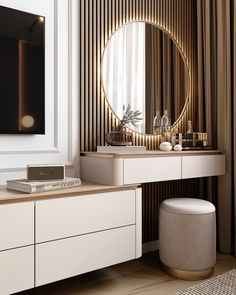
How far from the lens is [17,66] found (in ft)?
6.56

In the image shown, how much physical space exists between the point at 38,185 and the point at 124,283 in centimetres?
88

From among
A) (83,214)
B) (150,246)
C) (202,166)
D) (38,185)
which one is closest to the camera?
(38,185)

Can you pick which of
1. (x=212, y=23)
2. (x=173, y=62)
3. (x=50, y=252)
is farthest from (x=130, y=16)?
(x=50, y=252)

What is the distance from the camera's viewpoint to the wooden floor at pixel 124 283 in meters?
1.99

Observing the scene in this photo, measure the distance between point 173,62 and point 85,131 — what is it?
1.06 metres

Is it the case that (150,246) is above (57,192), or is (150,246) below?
below

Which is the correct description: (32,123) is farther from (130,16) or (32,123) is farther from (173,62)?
(173,62)

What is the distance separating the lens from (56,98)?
7.20 ft

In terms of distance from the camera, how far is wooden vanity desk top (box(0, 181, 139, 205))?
1623 millimetres

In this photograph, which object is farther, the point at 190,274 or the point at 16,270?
the point at 190,274

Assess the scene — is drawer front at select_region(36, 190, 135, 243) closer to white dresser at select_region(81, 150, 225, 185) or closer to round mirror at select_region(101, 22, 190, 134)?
white dresser at select_region(81, 150, 225, 185)

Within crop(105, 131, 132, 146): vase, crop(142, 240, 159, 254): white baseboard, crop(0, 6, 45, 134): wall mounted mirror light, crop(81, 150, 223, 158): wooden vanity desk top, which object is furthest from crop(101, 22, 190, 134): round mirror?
crop(142, 240, 159, 254): white baseboard

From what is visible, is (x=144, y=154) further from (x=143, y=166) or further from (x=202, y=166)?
(x=202, y=166)

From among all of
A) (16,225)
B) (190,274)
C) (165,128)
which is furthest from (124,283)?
(165,128)
